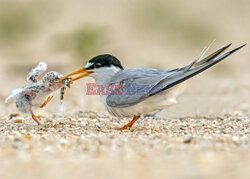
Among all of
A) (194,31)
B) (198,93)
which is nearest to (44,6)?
(194,31)

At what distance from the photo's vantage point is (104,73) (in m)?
5.05

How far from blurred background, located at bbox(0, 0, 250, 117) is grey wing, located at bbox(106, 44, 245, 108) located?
139 centimetres

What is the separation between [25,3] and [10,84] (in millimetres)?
7767

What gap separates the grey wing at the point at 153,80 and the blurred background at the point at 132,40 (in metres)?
1.39

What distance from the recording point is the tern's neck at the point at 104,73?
16.5ft

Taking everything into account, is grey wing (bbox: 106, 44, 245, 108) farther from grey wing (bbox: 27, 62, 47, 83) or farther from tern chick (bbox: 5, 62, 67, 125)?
grey wing (bbox: 27, 62, 47, 83)

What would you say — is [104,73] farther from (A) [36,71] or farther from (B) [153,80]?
(A) [36,71]

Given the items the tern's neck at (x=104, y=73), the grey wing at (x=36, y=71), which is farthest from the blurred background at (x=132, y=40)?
the grey wing at (x=36, y=71)

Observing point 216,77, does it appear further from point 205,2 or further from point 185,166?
point 205,2

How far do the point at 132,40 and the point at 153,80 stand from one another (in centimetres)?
1304

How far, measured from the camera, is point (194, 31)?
53.9 feet

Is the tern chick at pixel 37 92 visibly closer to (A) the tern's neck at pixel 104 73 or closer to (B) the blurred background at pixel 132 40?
(A) the tern's neck at pixel 104 73

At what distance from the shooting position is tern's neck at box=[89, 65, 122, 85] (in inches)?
198

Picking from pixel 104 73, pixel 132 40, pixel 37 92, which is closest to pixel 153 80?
pixel 104 73
